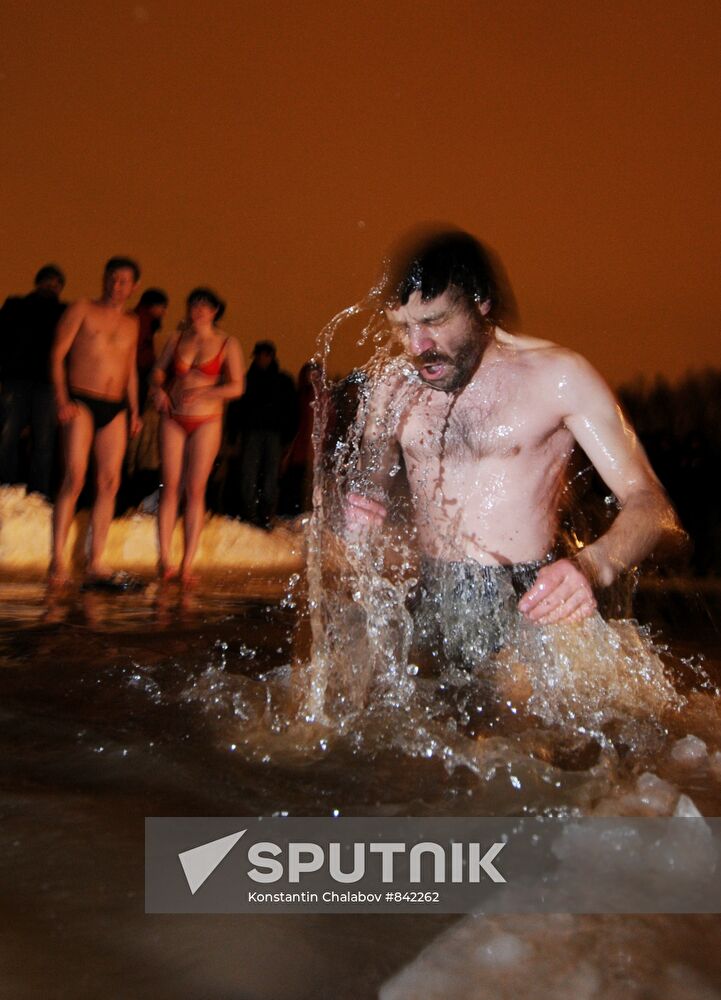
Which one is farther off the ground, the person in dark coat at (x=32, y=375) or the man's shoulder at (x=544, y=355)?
the man's shoulder at (x=544, y=355)

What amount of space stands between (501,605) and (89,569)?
9.96ft

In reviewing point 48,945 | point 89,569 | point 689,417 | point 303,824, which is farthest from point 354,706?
point 689,417

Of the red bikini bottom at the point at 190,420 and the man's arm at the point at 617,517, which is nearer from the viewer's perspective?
the man's arm at the point at 617,517

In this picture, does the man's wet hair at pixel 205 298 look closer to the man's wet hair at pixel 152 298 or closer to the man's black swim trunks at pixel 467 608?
the man's wet hair at pixel 152 298

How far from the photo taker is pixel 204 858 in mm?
1415

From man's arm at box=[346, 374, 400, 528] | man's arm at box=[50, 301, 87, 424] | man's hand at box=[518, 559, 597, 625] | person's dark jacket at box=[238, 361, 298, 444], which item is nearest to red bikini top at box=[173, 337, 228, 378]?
man's arm at box=[50, 301, 87, 424]

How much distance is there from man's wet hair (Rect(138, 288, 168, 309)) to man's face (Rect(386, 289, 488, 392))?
3.59 meters

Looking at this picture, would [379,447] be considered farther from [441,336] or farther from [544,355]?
[544,355]

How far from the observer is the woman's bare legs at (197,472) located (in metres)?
5.32

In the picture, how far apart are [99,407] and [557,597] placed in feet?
12.4

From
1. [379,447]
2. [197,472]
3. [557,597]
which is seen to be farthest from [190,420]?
[557,597]

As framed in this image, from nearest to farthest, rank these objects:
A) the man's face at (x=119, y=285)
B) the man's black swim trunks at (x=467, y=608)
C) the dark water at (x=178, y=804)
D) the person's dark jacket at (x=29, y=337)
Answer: the dark water at (x=178, y=804)
the man's black swim trunks at (x=467, y=608)
the man's face at (x=119, y=285)
the person's dark jacket at (x=29, y=337)

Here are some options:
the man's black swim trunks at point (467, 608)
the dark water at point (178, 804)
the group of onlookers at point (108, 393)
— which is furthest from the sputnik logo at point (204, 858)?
the group of onlookers at point (108, 393)

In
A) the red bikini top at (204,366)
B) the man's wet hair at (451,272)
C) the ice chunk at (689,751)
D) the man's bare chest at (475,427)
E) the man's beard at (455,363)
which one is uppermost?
the man's wet hair at (451,272)
